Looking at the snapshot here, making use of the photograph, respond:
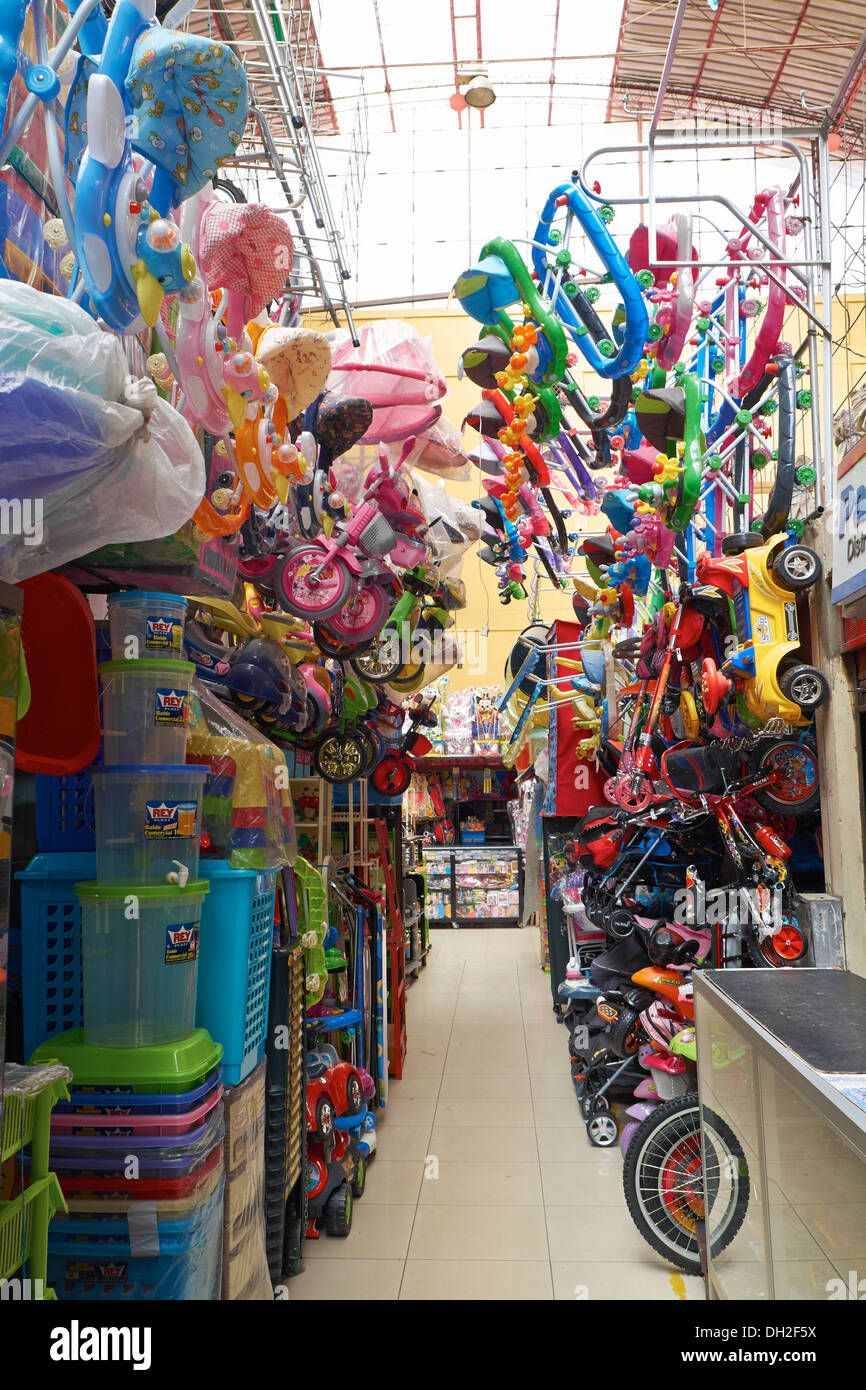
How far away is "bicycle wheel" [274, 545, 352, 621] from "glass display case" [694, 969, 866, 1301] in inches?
72.3

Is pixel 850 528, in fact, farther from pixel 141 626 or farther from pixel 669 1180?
pixel 669 1180

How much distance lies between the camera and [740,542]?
3.67 m

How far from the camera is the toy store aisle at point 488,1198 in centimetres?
375

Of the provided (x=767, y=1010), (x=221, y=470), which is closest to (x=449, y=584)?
(x=221, y=470)

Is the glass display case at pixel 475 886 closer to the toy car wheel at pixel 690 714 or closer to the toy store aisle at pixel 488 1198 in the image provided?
the toy store aisle at pixel 488 1198

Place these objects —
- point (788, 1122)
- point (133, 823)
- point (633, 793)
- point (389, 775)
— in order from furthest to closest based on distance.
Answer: point (389, 775), point (633, 793), point (133, 823), point (788, 1122)

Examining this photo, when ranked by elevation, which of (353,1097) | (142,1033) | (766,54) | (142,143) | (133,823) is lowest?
(353,1097)

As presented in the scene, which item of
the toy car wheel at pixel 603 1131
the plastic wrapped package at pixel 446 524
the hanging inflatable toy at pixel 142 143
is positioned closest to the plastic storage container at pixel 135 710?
the hanging inflatable toy at pixel 142 143

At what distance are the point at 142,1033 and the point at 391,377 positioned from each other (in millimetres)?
2892

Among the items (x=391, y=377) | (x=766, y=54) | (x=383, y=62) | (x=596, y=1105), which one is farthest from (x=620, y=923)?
(x=383, y=62)

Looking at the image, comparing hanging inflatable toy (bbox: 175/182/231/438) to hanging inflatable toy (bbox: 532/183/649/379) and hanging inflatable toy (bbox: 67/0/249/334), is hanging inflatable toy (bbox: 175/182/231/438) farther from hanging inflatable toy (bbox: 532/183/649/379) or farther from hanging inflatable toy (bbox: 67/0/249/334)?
hanging inflatable toy (bbox: 532/183/649/379)

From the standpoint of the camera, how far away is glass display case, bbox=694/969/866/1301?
1.67 meters
